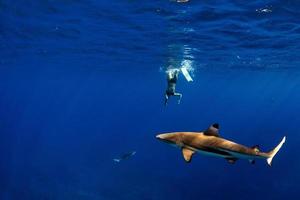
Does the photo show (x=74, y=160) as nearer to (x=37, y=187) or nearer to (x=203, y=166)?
(x=37, y=187)

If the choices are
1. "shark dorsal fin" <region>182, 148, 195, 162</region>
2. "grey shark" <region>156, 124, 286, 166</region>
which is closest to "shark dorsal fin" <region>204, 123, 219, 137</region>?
"grey shark" <region>156, 124, 286, 166</region>

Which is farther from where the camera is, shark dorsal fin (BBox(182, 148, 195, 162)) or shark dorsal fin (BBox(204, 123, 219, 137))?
shark dorsal fin (BBox(204, 123, 219, 137))

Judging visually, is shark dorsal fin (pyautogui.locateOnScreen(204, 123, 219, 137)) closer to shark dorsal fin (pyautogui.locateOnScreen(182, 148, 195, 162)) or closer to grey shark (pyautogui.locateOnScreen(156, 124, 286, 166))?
grey shark (pyautogui.locateOnScreen(156, 124, 286, 166))

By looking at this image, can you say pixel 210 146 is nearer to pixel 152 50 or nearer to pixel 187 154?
pixel 187 154

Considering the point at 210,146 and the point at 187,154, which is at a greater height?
the point at 210,146

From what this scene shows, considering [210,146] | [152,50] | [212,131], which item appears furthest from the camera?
[152,50]

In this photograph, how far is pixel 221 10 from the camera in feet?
54.9

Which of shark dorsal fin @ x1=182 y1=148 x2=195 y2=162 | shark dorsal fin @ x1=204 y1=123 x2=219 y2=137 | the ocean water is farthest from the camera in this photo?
the ocean water

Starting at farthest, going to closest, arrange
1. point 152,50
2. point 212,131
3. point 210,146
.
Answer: point 152,50 → point 212,131 → point 210,146

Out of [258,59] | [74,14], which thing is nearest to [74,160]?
[258,59]

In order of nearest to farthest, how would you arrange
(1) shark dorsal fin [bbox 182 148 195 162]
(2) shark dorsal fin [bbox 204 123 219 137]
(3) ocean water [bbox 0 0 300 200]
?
(1) shark dorsal fin [bbox 182 148 195 162] → (2) shark dorsal fin [bbox 204 123 219 137] → (3) ocean water [bbox 0 0 300 200]

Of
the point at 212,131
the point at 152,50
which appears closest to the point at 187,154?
the point at 212,131

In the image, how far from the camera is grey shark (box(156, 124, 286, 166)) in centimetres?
621

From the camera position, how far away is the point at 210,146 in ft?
20.3
